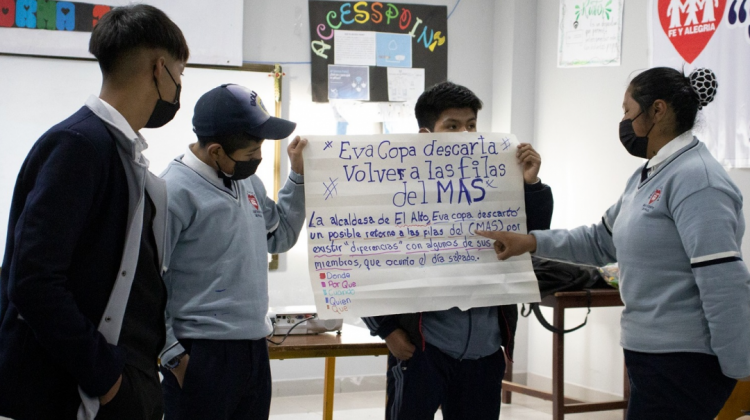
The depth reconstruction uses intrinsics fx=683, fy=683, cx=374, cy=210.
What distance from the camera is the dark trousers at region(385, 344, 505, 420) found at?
1.85 m

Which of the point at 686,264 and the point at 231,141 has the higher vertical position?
the point at 231,141

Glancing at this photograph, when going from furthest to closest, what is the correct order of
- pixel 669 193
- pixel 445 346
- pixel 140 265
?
pixel 445 346 → pixel 669 193 → pixel 140 265

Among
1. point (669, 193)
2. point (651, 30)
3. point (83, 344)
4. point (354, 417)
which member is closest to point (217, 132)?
point (83, 344)

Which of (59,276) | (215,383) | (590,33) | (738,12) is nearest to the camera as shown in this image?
(59,276)

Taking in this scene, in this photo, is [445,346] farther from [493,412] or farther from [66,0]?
[66,0]

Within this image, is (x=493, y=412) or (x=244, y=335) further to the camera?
(x=493, y=412)

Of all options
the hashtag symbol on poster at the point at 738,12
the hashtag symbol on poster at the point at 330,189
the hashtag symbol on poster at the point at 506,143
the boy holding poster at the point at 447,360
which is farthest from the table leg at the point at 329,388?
the hashtag symbol on poster at the point at 738,12

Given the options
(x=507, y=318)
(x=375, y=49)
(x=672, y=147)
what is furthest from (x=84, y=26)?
(x=672, y=147)

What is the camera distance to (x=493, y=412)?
1.90 m

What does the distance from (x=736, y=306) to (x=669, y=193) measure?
32cm

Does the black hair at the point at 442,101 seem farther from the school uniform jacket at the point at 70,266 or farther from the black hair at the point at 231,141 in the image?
the school uniform jacket at the point at 70,266

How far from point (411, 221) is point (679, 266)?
724 millimetres

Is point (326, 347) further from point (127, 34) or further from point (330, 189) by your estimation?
point (127, 34)

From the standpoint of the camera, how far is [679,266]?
1.73m
